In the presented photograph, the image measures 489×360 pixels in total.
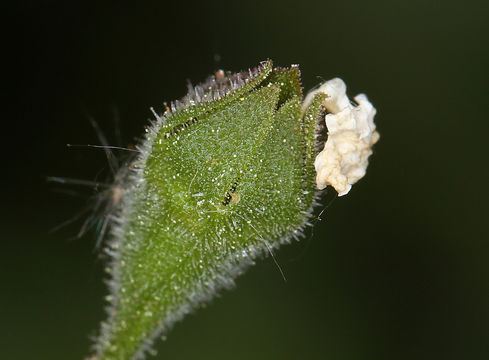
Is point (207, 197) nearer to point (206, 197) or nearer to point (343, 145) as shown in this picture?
point (206, 197)

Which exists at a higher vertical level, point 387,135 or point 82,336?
point 387,135

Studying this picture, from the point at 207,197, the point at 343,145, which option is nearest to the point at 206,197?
the point at 207,197

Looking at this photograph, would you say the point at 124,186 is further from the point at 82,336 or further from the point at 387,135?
the point at 387,135

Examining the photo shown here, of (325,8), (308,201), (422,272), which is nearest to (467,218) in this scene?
(422,272)

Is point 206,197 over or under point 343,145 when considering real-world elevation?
over
